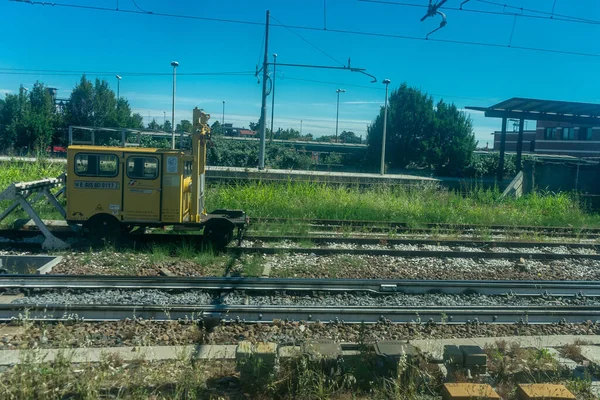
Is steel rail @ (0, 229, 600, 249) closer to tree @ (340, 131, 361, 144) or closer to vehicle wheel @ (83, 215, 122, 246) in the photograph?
vehicle wheel @ (83, 215, 122, 246)

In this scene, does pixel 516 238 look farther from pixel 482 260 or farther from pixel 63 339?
pixel 63 339

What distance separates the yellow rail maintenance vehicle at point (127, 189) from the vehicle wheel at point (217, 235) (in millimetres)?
21

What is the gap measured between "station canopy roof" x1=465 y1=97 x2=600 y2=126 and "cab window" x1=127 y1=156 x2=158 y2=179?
19.3 meters

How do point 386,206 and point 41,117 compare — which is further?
point 41,117

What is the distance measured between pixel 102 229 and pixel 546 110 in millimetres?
24463

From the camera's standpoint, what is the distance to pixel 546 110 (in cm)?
2692

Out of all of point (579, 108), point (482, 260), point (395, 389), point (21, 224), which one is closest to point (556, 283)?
point (482, 260)

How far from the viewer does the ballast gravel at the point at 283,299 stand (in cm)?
702

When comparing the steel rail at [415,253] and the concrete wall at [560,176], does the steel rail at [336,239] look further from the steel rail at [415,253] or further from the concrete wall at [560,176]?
the concrete wall at [560,176]

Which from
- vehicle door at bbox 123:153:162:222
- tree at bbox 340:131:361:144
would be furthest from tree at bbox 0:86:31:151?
tree at bbox 340:131:361:144

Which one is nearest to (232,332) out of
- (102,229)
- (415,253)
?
(102,229)

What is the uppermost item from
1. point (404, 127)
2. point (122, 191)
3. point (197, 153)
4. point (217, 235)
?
point (404, 127)

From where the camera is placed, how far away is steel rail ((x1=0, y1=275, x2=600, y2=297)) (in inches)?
296

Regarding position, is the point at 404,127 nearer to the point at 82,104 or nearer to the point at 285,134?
the point at 82,104
